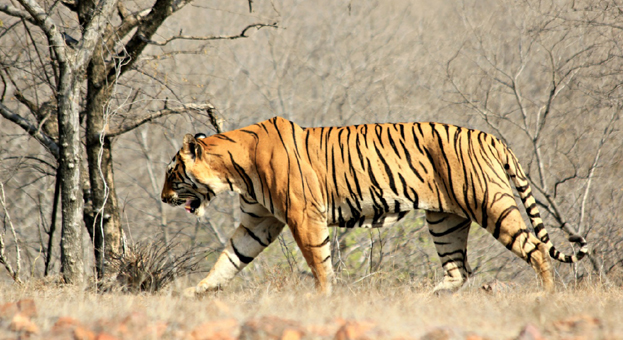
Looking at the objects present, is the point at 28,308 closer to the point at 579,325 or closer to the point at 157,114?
the point at 579,325

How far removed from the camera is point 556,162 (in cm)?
1589

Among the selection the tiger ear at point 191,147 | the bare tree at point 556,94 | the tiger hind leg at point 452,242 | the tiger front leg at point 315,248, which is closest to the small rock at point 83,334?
the tiger front leg at point 315,248

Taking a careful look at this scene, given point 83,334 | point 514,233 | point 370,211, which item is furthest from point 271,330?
point 514,233

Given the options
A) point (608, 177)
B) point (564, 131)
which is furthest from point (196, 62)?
point (608, 177)

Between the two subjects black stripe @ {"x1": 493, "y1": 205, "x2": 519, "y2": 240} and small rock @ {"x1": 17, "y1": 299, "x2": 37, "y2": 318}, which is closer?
small rock @ {"x1": 17, "y1": 299, "x2": 37, "y2": 318}

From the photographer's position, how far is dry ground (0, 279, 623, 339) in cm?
349

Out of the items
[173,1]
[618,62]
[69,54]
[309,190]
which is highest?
[618,62]

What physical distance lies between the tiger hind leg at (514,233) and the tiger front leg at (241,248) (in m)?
2.19

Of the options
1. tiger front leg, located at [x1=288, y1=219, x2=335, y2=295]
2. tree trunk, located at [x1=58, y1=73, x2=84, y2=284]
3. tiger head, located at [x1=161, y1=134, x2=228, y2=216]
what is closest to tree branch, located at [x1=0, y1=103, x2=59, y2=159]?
tree trunk, located at [x1=58, y1=73, x2=84, y2=284]

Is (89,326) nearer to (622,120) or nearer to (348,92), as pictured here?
(622,120)

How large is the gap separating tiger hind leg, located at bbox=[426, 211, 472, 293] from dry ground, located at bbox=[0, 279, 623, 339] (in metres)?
1.22

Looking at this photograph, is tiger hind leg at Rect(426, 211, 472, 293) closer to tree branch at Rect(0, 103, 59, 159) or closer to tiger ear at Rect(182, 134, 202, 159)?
tiger ear at Rect(182, 134, 202, 159)

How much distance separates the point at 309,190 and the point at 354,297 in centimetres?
137

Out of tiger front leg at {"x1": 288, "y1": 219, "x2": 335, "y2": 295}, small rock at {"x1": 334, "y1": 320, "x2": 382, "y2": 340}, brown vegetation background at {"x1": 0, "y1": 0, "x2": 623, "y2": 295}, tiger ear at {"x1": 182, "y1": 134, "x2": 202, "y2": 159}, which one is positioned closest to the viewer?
small rock at {"x1": 334, "y1": 320, "x2": 382, "y2": 340}
